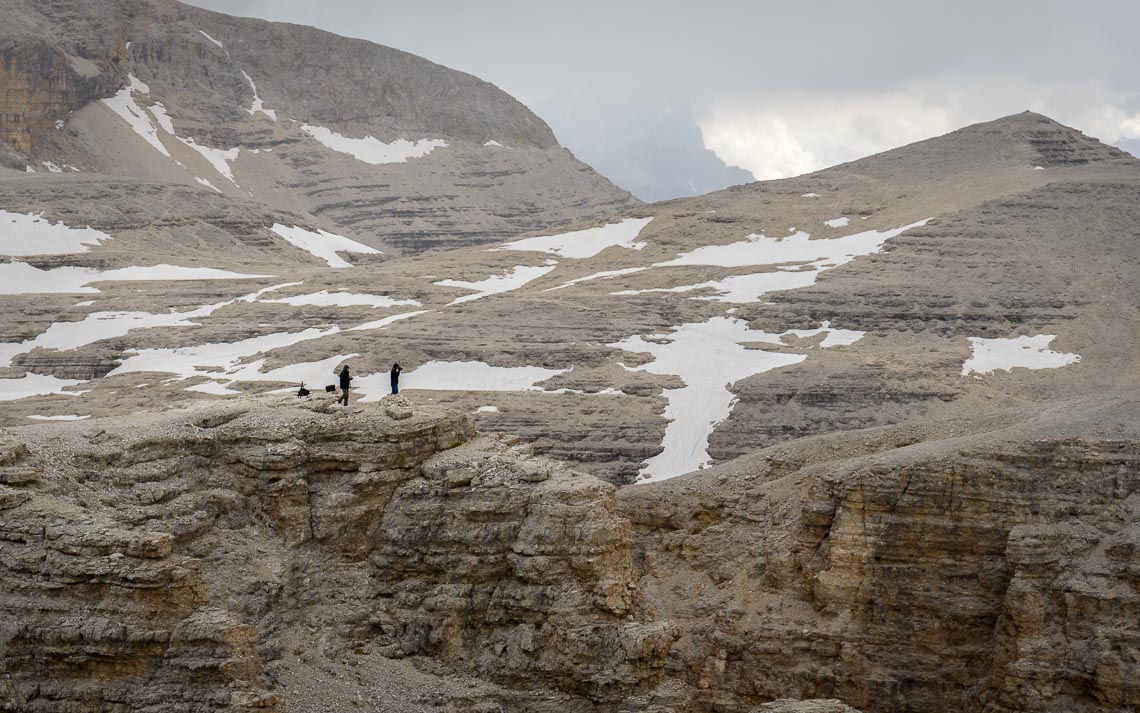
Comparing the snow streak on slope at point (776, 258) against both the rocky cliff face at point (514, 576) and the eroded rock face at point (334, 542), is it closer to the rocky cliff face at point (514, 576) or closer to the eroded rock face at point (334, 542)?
the rocky cliff face at point (514, 576)

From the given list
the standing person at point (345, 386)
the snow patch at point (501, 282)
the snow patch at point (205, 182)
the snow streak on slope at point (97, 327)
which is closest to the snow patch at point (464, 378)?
the snow patch at point (501, 282)

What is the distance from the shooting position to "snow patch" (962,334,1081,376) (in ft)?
258

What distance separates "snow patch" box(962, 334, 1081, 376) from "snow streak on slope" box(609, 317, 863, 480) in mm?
7045

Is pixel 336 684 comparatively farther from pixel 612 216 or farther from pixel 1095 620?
pixel 612 216

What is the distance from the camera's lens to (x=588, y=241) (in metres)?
118

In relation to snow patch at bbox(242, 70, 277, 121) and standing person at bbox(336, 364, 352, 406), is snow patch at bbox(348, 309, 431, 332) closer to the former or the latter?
standing person at bbox(336, 364, 352, 406)

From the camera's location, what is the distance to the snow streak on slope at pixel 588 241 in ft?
376

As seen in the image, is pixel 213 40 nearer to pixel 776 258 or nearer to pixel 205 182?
pixel 205 182

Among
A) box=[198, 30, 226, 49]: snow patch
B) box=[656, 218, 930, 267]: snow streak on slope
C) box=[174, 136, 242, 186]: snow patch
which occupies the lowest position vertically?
box=[656, 218, 930, 267]: snow streak on slope

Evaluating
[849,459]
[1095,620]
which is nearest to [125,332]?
[849,459]

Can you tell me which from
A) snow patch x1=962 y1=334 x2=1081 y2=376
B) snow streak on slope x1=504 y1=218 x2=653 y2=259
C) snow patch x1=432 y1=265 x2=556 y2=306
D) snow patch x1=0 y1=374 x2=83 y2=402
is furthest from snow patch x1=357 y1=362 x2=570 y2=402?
snow streak on slope x1=504 y1=218 x2=653 y2=259

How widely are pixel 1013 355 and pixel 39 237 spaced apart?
73.9m

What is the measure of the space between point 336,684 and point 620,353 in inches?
1955

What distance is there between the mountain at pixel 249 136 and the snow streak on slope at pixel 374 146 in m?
0.25
